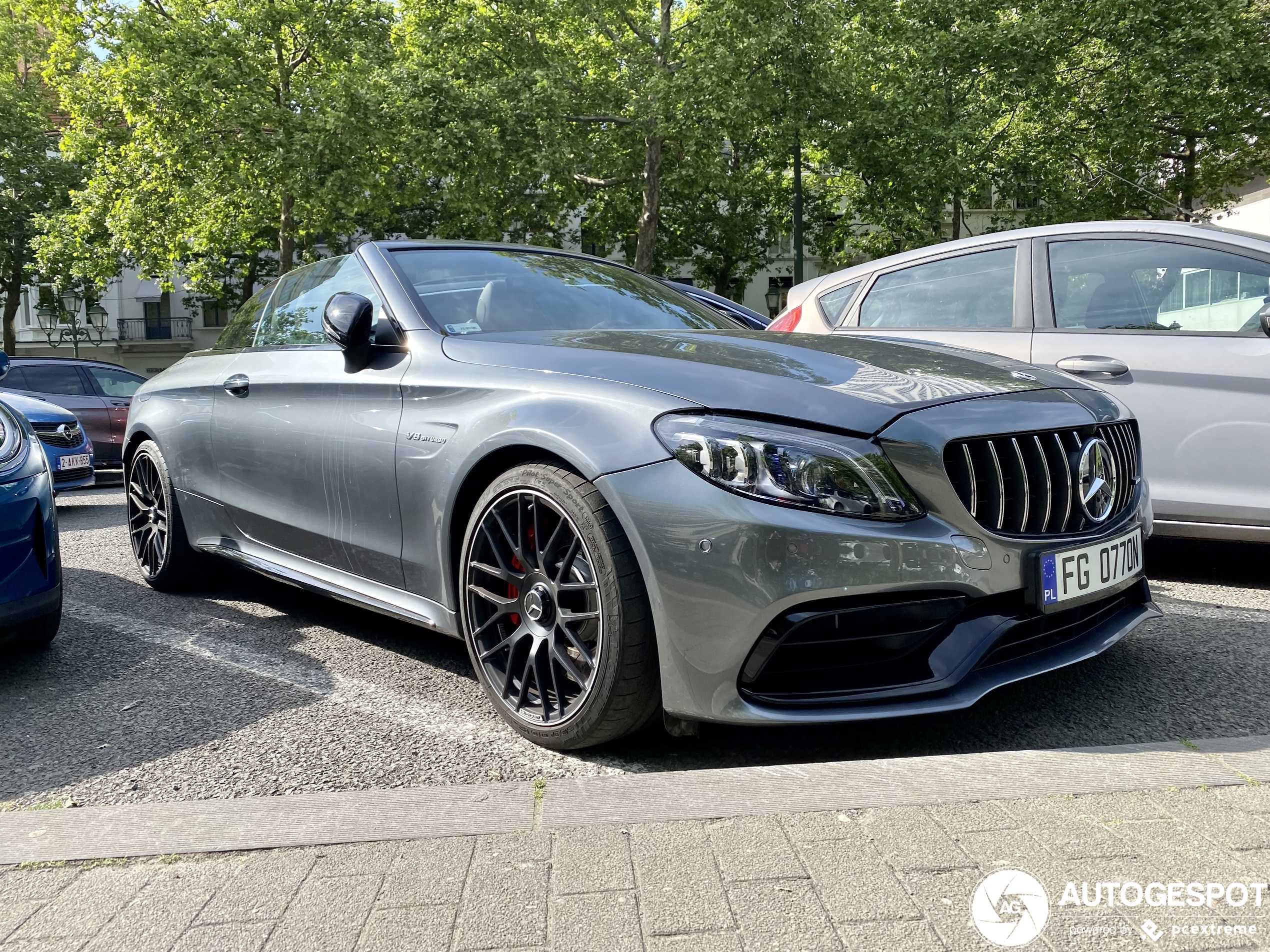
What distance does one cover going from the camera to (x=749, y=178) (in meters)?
31.1

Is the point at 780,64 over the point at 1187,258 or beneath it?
over

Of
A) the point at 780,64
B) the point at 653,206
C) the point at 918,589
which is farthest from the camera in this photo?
the point at 653,206

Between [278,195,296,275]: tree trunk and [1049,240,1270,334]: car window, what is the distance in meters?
23.4

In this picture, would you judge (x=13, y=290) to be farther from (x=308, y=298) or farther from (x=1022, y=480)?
(x=1022, y=480)

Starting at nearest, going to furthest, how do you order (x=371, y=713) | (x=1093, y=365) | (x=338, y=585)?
(x=371, y=713) < (x=338, y=585) < (x=1093, y=365)

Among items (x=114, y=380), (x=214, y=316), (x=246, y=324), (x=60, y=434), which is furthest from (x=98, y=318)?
(x=246, y=324)

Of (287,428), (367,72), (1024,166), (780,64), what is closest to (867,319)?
(287,428)

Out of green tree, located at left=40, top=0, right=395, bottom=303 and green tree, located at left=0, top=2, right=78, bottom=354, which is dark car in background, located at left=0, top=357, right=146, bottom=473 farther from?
green tree, located at left=0, top=2, right=78, bottom=354

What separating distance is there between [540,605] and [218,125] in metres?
24.7

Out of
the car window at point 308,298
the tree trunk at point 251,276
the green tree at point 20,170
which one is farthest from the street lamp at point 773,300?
the car window at point 308,298

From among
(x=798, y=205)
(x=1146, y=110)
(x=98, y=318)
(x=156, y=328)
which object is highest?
(x=1146, y=110)

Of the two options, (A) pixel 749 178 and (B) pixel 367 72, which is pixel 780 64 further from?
(B) pixel 367 72

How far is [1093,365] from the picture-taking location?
4773 millimetres

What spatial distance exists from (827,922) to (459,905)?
0.64 meters
